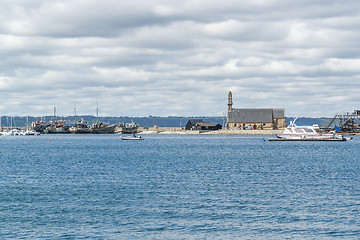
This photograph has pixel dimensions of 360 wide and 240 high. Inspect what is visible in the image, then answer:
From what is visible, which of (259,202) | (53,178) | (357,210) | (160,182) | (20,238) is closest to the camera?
(20,238)

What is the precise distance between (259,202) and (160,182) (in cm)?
1586

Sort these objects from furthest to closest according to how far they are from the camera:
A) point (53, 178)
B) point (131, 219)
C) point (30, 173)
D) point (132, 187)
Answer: point (30, 173) < point (53, 178) < point (132, 187) < point (131, 219)

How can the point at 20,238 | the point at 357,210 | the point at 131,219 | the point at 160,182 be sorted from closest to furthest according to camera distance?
the point at 20,238, the point at 131,219, the point at 357,210, the point at 160,182

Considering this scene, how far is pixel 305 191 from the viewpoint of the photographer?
46875 millimetres

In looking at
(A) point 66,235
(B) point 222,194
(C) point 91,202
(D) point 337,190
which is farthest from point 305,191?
(A) point 66,235

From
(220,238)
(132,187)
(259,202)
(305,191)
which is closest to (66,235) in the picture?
(220,238)

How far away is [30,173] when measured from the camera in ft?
212

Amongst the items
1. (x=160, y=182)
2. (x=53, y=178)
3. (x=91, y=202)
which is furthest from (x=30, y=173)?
(x=91, y=202)

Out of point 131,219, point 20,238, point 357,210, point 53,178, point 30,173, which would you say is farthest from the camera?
point 30,173

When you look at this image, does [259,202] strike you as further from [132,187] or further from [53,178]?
[53,178]

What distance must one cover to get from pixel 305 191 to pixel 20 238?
87.3 feet

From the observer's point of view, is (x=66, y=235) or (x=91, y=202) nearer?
(x=66, y=235)

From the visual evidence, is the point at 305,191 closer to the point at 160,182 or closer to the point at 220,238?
the point at 160,182

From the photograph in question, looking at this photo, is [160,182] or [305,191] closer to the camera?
[305,191]
